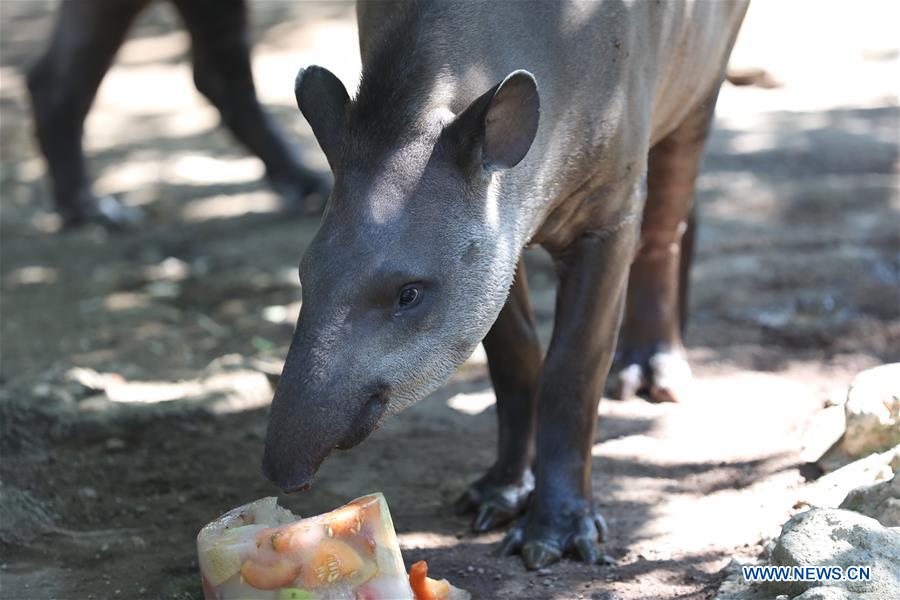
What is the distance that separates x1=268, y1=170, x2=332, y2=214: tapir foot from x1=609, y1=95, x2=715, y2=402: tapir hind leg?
3169 mm

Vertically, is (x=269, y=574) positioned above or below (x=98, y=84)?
below

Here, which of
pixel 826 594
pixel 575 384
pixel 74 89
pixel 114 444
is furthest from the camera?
pixel 74 89

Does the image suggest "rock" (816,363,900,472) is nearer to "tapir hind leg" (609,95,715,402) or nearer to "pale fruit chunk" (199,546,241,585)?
"tapir hind leg" (609,95,715,402)

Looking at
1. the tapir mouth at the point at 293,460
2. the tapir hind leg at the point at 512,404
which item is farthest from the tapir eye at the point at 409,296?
the tapir hind leg at the point at 512,404

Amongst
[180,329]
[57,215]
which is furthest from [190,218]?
[180,329]

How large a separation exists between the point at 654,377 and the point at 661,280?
41cm

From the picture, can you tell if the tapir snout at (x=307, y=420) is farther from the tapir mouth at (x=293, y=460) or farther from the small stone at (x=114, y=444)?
the small stone at (x=114, y=444)

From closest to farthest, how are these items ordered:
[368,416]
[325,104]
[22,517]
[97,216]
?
[368,416] → [325,104] → [22,517] → [97,216]

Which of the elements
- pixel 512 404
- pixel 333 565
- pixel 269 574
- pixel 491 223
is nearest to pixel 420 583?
pixel 333 565

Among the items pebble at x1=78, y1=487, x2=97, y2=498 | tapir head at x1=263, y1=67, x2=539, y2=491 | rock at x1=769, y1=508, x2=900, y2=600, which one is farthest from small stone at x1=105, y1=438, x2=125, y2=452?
rock at x1=769, y1=508, x2=900, y2=600

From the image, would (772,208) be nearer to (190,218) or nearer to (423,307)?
(190,218)

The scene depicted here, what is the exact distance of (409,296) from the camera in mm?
3547

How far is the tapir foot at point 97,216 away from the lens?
27.2ft

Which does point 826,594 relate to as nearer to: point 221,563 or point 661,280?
point 221,563
